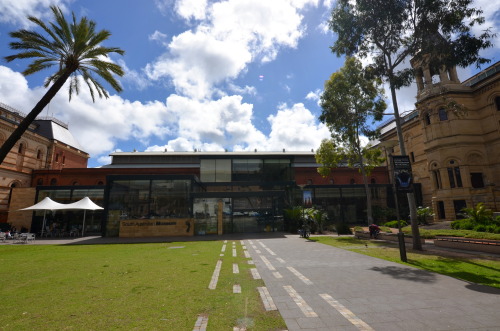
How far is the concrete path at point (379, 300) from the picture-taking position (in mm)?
4273

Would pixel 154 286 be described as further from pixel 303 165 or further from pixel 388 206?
pixel 303 165

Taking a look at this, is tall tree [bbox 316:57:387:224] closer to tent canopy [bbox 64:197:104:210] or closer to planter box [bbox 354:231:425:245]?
planter box [bbox 354:231:425:245]

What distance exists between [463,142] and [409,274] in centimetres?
3490

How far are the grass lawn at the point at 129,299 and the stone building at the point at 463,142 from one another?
114 feet

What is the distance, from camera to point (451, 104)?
1458 centimetres

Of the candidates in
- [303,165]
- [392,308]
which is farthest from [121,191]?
[303,165]

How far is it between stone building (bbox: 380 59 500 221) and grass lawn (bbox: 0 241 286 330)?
34.6 m

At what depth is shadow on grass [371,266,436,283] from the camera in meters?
7.32

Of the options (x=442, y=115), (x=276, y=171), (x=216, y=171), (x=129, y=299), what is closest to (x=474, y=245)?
(x=129, y=299)

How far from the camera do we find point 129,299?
575 cm

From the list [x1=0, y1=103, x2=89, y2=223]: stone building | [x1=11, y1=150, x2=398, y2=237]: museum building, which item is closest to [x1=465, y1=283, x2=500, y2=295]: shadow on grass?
[x1=11, y1=150, x2=398, y2=237]: museum building

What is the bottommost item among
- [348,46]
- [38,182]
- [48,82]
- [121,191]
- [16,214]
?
[16,214]

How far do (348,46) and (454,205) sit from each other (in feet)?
90.5

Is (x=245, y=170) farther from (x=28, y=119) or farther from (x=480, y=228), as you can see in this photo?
(x=28, y=119)
